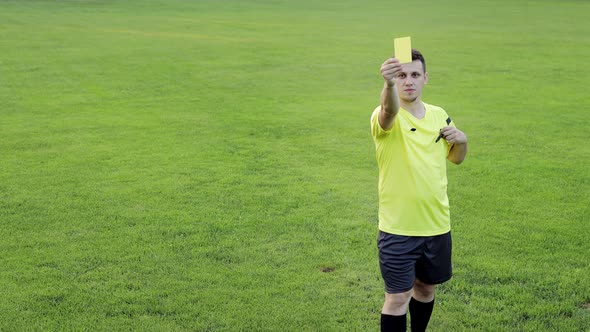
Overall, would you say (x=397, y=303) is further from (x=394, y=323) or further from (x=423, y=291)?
(x=423, y=291)

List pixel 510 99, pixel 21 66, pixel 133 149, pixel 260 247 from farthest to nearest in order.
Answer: pixel 21 66 → pixel 510 99 → pixel 133 149 → pixel 260 247

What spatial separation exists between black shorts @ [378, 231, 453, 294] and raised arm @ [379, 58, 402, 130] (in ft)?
2.25

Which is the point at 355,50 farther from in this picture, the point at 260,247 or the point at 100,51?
the point at 260,247

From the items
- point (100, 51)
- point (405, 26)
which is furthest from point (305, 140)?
point (405, 26)

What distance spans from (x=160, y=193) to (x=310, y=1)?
1443 inches

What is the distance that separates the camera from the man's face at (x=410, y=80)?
4.52 metres

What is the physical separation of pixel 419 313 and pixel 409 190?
945 mm

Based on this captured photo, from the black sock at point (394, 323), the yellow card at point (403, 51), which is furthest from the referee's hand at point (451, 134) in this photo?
the black sock at point (394, 323)

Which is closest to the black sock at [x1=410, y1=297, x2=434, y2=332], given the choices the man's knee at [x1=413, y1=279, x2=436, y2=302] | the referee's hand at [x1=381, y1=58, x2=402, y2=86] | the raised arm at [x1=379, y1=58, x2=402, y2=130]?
the man's knee at [x1=413, y1=279, x2=436, y2=302]

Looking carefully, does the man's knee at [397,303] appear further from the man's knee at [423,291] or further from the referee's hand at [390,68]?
the referee's hand at [390,68]

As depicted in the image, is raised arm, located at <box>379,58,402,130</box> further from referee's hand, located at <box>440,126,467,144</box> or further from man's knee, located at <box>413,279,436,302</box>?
man's knee, located at <box>413,279,436,302</box>

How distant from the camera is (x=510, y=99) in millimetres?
14969

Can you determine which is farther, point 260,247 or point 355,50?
point 355,50

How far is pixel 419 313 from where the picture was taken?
16.5ft
